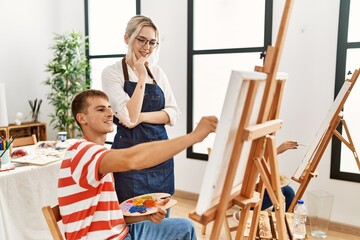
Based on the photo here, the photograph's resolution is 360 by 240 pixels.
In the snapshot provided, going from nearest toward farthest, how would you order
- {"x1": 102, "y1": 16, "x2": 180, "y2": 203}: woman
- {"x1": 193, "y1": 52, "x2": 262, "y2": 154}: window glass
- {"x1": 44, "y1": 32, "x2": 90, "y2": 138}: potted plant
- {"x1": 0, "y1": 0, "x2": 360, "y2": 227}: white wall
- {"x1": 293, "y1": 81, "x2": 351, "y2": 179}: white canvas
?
{"x1": 102, "y1": 16, "x2": 180, "y2": 203}: woman, {"x1": 293, "y1": 81, "x2": 351, "y2": 179}: white canvas, {"x1": 0, "y1": 0, "x2": 360, "y2": 227}: white wall, {"x1": 193, "y1": 52, "x2": 262, "y2": 154}: window glass, {"x1": 44, "y1": 32, "x2": 90, "y2": 138}: potted plant

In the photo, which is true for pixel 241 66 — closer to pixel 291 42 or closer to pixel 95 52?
pixel 291 42

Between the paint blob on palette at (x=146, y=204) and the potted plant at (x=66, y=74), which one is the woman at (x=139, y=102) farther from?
the potted plant at (x=66, y=74)

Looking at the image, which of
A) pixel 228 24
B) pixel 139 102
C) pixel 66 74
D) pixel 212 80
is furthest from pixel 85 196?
pixel 66 74

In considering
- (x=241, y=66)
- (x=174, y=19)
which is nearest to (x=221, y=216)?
(x=241, y=66)

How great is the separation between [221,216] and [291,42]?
239 centimetres

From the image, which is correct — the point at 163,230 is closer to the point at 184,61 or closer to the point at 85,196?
the point at 85,196

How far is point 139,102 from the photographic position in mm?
1767

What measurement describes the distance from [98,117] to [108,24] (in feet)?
11.1

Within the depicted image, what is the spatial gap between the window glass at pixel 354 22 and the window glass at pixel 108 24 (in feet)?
8.30

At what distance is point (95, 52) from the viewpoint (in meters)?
4.71

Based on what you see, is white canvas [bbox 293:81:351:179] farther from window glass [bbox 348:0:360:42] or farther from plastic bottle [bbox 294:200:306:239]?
window glass [bbox 348:0:360:42]

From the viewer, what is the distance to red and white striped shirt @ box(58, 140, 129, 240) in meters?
1.26

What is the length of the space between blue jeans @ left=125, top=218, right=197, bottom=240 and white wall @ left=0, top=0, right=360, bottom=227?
1.88m

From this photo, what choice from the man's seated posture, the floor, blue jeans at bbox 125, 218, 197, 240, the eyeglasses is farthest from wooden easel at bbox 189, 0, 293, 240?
the floor
